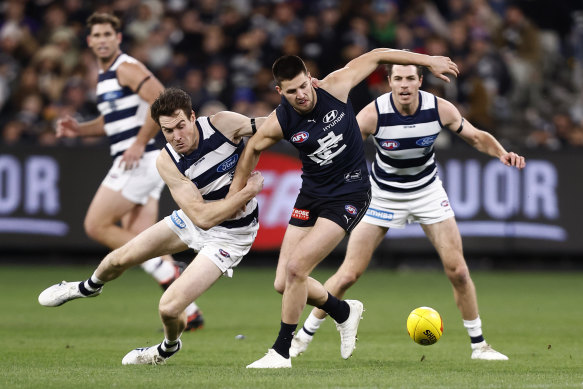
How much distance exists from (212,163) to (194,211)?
16.8 inches

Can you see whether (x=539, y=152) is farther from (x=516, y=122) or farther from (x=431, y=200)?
(x=431, y=200)

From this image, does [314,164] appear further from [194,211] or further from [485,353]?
[485,353]

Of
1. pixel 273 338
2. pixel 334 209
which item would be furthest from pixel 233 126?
pixel 273 338

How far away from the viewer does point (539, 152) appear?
17.0m

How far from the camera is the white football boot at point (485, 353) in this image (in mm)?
8776

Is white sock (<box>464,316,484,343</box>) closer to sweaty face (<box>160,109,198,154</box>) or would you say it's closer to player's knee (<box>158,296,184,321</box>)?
player's knee (<box>158,296,184,321</box>)

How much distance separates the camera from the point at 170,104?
7953mm

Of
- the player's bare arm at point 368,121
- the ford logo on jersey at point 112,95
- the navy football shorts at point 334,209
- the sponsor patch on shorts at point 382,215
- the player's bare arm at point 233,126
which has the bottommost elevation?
the sponsor patch on shorts at point 382,215

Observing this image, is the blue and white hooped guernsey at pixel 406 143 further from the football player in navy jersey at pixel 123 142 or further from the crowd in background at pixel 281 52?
the crowd in background at pixel 281 52

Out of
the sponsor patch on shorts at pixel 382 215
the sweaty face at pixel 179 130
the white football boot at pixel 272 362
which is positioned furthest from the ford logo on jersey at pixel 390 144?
the white football boot at pixel 272 362

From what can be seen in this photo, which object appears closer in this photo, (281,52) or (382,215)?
(382,215)

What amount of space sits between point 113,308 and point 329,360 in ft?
15.1

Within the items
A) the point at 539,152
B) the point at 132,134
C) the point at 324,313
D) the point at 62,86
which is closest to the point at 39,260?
the point at 62,86

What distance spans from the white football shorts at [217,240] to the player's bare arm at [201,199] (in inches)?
10.2
